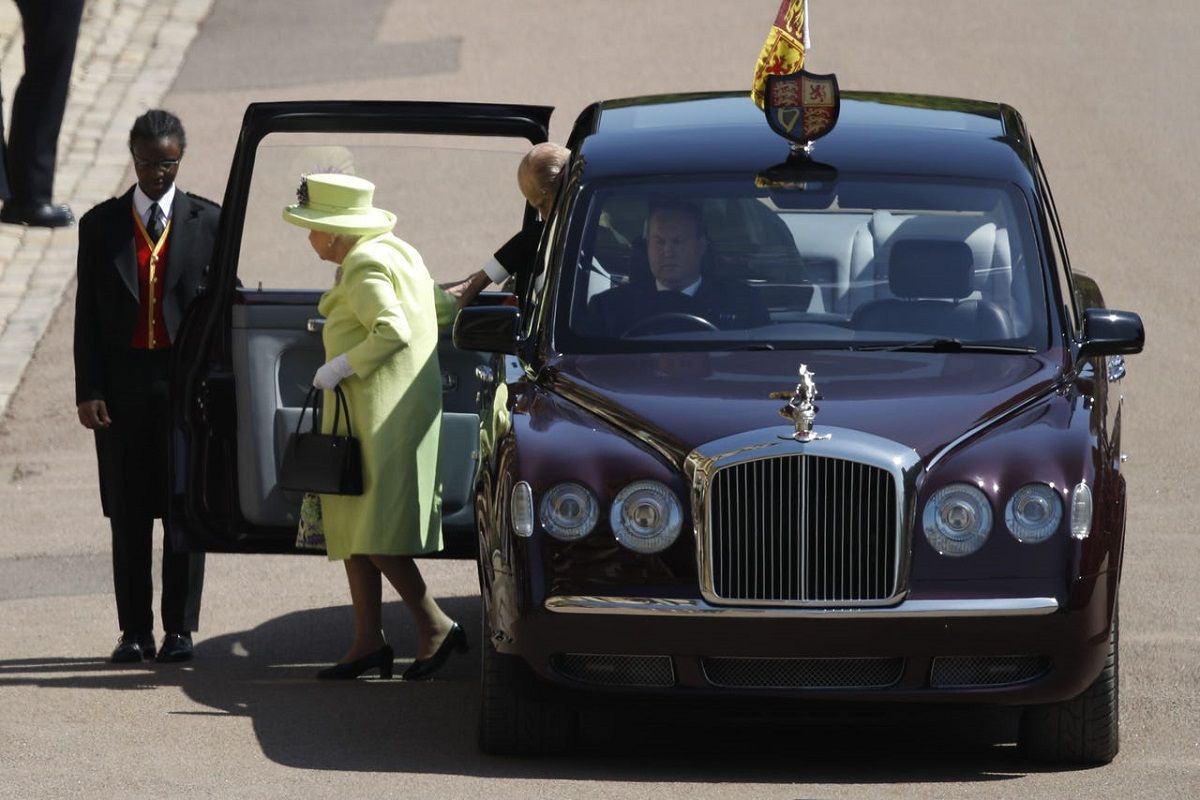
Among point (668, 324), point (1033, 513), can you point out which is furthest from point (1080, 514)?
point (668, 324)

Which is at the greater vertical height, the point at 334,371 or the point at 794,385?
the point at 794,385

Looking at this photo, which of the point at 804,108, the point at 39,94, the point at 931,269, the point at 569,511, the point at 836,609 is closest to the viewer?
the point at 836,609

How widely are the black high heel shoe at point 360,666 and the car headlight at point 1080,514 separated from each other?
2874 millimetres

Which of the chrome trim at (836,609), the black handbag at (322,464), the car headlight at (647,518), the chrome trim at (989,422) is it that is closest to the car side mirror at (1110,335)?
the chrome trim at (989,422)

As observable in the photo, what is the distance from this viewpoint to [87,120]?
65.8 ft

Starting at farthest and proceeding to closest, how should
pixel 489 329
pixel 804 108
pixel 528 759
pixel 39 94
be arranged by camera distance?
pixel 39 94 < pixel 804 108 < pixel 489 329 < pixel 528 759

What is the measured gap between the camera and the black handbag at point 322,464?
803 centimetres

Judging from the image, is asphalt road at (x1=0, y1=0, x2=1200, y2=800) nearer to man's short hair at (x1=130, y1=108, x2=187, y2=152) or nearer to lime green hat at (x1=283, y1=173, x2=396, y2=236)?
lime green hat at (x1=283, y1=173, x2=396, y2=236)

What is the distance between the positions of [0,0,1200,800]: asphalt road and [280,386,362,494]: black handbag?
0.72m

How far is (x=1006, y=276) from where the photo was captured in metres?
7.44

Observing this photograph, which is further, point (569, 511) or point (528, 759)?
point (528, 759)

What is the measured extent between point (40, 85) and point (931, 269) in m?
9.26

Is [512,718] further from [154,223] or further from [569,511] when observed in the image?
[154,223]

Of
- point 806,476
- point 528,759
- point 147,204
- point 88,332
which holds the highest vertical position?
point 147,204
